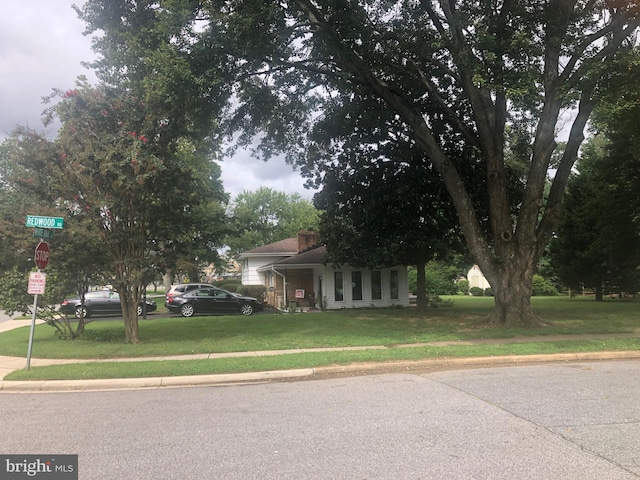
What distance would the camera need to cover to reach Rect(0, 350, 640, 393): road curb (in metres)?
8.53

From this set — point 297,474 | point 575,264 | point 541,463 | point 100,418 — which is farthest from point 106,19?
point 575,264

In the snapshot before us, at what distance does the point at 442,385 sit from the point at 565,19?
1056 cm

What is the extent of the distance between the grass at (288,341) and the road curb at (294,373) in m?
0.28

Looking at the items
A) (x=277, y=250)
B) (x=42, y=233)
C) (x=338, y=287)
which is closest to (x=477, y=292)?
(x=277, y=250)

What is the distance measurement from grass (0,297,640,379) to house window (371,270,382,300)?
744cm

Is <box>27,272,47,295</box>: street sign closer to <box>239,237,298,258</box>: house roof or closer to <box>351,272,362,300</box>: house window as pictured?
<box>351,272,362,300</box>: house window

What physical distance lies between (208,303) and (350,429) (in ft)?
61.2

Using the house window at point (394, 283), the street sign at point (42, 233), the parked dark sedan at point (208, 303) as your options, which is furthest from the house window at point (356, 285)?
the street sign at point (42, 233)

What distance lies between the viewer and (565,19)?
41.9 feet

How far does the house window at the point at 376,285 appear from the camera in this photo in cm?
2628

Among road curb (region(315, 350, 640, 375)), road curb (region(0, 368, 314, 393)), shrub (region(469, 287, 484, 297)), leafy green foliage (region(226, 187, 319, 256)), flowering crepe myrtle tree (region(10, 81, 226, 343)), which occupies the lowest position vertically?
road curb (region(0, 368, 314, 393))

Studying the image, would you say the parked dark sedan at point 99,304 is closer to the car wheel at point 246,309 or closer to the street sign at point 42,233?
the car wheel at point 246,309

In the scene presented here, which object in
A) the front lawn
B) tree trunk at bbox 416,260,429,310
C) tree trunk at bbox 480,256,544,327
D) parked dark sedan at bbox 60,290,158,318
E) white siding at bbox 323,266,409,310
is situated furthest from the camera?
white siding at bbox 323,266,409,310

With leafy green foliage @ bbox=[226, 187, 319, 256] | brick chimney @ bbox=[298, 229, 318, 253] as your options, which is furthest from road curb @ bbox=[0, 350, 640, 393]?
leafy green foliage @ bbox=[226, 187, 319, 256]
